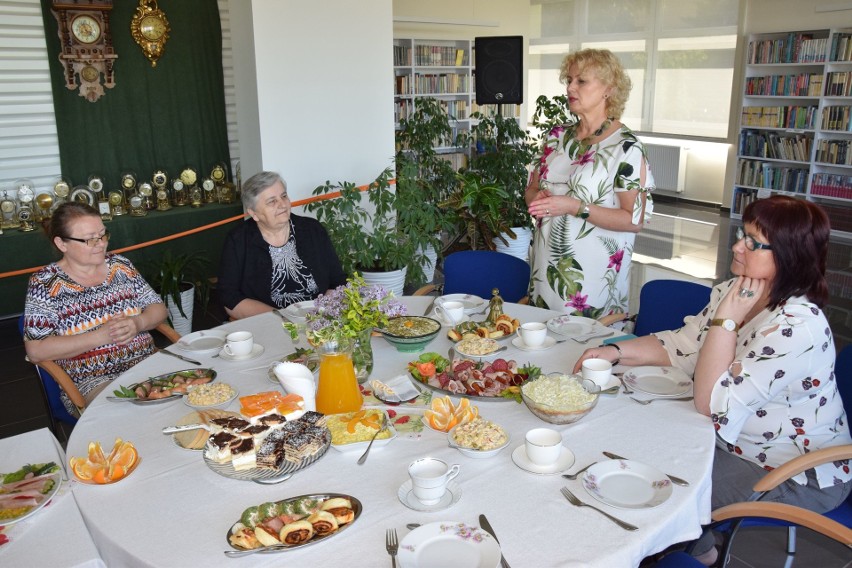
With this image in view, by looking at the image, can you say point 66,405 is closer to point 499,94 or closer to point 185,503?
point 185,503

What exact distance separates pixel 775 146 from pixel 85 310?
28.8 ft

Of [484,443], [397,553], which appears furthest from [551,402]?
[397,553]

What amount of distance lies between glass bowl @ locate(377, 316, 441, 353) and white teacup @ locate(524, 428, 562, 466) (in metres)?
0.77

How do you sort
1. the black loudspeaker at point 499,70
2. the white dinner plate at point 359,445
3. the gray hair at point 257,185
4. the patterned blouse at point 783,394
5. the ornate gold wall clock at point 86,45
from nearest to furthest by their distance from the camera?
1. the white dinner plate at point 359,445
2. the patterned blouse at point 783,394
3. the gray hair at point 257,185
4. the ornate gold wall clock at point 86,45
5. the black loudspeaker at point 499,70

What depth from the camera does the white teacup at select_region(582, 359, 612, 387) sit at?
210 centimetres

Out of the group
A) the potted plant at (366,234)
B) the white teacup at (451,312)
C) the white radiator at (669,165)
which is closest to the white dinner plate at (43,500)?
the white teacup at (451,312)

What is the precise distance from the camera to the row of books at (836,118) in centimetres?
816

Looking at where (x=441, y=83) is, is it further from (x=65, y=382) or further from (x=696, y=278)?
(x=65, y=382)

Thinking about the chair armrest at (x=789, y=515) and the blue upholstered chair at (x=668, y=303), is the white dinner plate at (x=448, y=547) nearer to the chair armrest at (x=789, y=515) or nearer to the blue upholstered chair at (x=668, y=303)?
the chair armrest at (x=789, y=515)

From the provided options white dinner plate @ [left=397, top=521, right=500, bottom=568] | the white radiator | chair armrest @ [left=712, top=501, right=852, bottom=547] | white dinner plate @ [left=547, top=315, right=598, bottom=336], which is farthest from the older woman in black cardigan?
the white radiator

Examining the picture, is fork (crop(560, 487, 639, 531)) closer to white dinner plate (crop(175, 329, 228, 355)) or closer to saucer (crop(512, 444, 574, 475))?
saucer (crop(512, 444, 574, 475))

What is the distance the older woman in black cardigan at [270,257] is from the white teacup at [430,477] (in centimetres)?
176

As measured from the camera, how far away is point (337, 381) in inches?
79.0

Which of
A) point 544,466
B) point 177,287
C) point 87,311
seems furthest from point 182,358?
point 177,287
